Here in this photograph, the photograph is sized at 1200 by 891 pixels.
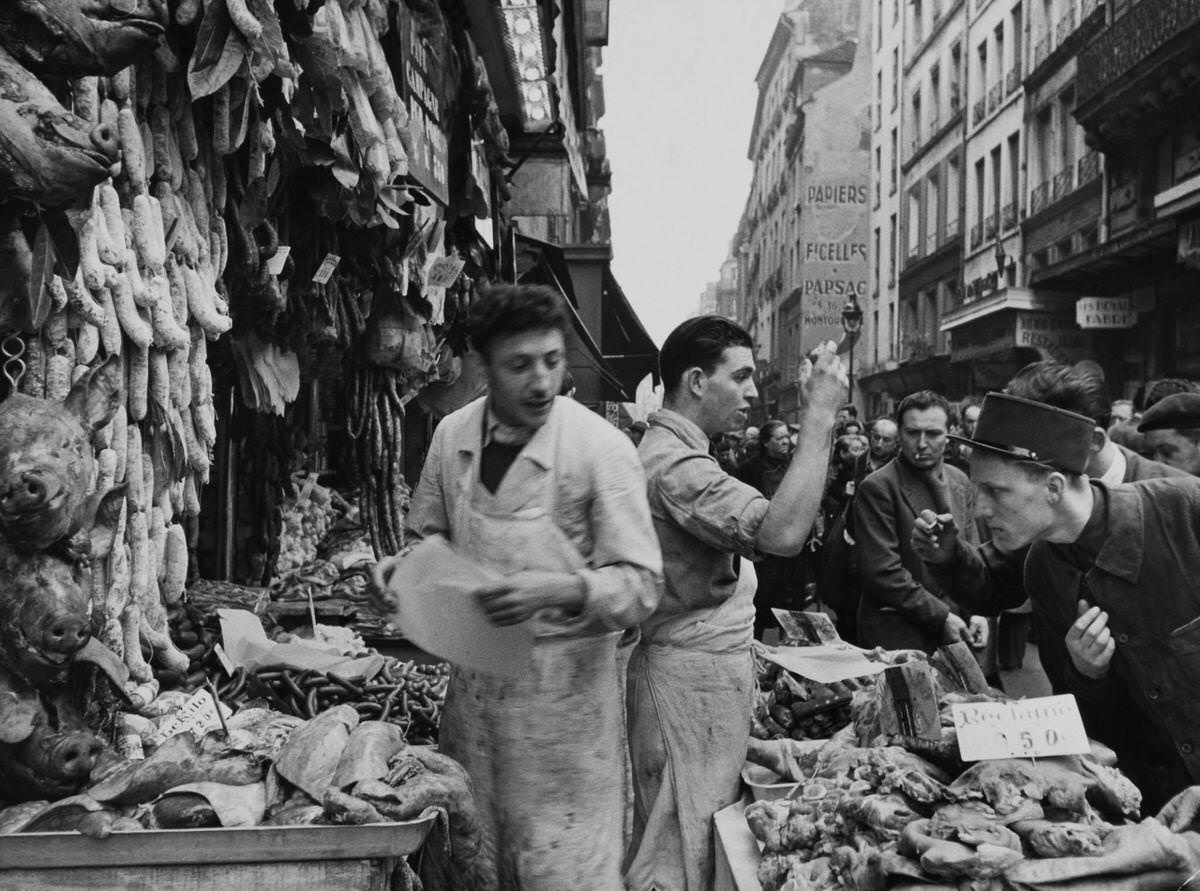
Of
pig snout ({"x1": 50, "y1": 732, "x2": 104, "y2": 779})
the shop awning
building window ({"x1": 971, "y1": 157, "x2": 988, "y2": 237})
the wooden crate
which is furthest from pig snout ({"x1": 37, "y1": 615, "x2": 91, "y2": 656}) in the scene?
building window ({"x1": 971, "y1": 157, "x2": 988, "y2": 237})

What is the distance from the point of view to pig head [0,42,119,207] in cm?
256

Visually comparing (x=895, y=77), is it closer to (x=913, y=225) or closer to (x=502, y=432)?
(x=913, y=225)

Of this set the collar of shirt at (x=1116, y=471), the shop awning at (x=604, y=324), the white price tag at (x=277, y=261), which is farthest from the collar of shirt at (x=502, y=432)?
the shop awning at (x=604, y=324)

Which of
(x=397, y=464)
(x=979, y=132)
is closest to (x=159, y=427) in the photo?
(x=397, y=464)

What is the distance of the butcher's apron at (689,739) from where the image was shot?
138 inches

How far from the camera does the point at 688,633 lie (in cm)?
350

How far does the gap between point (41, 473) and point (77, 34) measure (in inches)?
42.3

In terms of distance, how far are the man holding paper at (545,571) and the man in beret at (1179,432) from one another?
334 centimetres

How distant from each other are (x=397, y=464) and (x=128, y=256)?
4.01 metres

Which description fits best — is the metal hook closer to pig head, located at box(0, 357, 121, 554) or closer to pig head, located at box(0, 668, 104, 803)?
pig head, located at box(0, 357, 121, 554)

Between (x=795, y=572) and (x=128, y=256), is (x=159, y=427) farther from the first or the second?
(x=795, y=572)

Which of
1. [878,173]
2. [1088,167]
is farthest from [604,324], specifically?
[878,173]

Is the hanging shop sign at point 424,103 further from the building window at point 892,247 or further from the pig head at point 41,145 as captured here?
the building window at point 892,247

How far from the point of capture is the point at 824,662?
14.5ft
